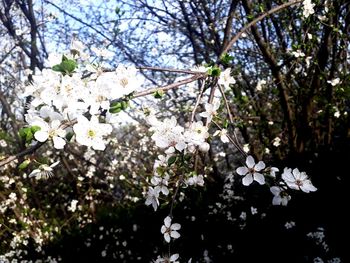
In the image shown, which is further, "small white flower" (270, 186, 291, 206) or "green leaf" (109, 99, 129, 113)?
"small white flower" (270, 186, 291, 206)

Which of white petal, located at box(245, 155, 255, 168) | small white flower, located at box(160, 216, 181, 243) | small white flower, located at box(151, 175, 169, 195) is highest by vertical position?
small white flower, located at box(151, 175, 169, 195)

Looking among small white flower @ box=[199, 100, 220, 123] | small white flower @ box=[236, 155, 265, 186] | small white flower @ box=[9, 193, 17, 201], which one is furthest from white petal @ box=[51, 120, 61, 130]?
small white flower @ box=[9, 193, 17, 201]

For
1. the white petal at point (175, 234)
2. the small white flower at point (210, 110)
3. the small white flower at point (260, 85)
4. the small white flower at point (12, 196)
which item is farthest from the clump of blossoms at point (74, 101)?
the small white flower at point (12, 196)

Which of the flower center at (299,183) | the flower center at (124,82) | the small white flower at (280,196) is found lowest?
the small white flower at (280,196)

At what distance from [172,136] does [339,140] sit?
13.1 ft

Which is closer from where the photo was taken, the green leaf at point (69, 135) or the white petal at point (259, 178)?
the green leaf at point (69, 135)

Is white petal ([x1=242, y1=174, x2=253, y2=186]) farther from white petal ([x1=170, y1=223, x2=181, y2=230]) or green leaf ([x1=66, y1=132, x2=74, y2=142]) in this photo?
green leaf ([x1=66, y1=132, x2=74, y2=142])

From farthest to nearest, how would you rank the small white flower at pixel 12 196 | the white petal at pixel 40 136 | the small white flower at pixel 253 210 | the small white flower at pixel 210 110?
the small white flower at pixel 12 196
the small white flower at pixel 253 210
the small white flower at pixel 210 110
the white petal at pixel 40 136

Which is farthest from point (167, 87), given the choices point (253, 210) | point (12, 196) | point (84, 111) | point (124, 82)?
point (12, 196)

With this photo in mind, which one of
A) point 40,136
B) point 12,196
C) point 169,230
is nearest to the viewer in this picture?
point 40,136

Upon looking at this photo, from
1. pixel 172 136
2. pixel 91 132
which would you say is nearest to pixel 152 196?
pixel 172 136

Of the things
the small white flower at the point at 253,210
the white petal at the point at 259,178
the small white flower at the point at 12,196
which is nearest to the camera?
the white petal at the point at 259,178

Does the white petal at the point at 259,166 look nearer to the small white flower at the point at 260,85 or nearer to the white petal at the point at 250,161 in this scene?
the white petal at the point at 250,161

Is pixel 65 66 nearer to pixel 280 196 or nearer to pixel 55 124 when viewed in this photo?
pixel 55 124
